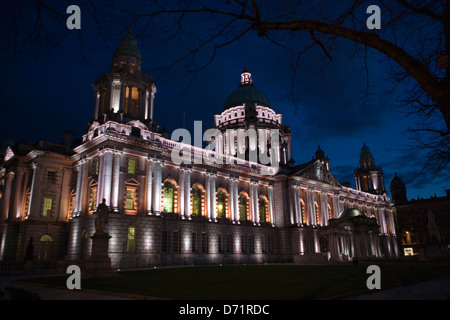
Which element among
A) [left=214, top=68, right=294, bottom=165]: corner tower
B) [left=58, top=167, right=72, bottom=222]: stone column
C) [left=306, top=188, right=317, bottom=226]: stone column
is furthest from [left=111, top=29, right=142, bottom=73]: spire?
[left=306, top=188, right=317, bottom=226]: stone column

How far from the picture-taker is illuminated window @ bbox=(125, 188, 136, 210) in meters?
39.2

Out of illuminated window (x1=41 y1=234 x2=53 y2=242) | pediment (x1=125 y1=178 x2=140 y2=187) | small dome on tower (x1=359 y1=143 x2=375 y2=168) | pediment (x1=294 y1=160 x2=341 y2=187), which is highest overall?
small dome on tower (x1=359 y1=143 x2=375 y2=168)

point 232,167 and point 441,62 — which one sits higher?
point 232,167

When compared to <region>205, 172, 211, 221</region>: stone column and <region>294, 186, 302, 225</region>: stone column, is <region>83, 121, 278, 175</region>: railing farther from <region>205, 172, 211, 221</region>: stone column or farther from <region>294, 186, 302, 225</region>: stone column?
<region>294, 186, 302, 225</region>: stone column

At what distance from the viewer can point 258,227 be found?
5434cm

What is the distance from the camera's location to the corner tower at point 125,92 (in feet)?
145

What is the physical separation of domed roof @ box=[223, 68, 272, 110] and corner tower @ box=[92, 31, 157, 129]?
35303mm

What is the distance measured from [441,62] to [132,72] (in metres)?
46.5

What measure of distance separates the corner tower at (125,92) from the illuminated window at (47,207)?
468 inches

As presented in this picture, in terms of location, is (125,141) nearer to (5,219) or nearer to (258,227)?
(5,219)

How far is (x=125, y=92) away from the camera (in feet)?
148
